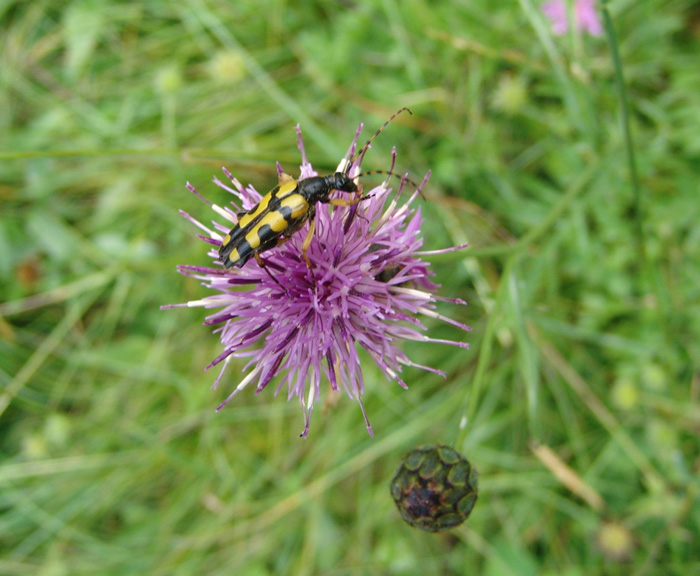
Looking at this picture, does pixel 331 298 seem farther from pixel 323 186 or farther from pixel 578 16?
pixel 578 16

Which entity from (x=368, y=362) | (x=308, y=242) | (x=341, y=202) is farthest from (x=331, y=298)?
(x=368, y=362)

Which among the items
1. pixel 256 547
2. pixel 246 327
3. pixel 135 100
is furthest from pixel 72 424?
pixel 246 327

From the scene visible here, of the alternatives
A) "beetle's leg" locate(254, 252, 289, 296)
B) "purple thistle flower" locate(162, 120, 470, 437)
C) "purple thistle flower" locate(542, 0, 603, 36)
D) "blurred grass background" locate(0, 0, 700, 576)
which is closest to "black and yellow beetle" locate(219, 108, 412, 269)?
"beetle's leg" locate(254, 252, 289, 296)

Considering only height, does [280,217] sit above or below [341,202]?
below

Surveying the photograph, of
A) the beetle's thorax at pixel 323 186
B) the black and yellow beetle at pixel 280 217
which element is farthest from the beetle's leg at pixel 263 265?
the beetle's thorax at pixel 323 186

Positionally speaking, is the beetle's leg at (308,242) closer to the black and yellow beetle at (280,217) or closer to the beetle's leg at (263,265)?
the black and yellow beetle at (280,217)

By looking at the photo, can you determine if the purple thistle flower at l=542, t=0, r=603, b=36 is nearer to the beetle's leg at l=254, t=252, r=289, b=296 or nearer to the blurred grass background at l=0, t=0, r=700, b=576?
the blurred grass background at l=0, t=0, r=700, b=576

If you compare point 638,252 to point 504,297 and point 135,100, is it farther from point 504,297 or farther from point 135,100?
point 135,100
